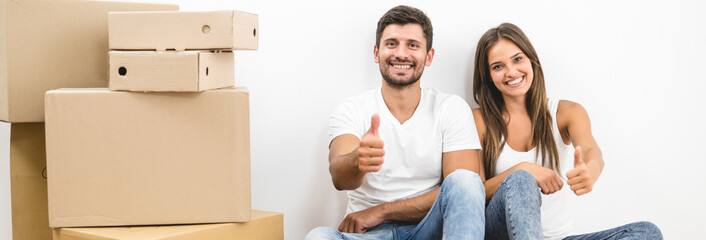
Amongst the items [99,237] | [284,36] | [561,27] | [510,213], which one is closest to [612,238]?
[510,213]

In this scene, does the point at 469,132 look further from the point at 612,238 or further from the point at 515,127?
the point at 612,238

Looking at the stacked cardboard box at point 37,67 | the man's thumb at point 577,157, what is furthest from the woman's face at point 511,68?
the stacked cardboard box at point 37,67

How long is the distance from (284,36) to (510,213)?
0.90 m

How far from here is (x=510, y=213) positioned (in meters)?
1.45

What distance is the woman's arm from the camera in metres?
1.61

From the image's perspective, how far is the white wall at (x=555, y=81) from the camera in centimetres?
193

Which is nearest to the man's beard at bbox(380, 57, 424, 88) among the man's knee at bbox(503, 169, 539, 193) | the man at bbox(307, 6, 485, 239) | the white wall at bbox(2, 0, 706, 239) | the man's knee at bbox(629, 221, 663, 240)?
the man at bbox(307, 6, 485, 239)

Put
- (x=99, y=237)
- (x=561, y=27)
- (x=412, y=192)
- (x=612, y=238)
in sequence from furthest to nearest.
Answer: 1. (x=561, y=27)
2. (x=412, y=192)
3. (x=612, y=238)
4. (x=99, y=237)

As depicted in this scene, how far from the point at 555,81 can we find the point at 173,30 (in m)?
1.19

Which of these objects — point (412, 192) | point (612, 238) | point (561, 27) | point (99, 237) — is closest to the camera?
point (99, 237)

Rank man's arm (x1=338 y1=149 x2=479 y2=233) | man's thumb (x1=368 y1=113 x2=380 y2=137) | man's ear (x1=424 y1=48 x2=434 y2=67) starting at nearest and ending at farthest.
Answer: man's thumb (x1=368 y1=113 x2=380 y2=137)
man's arm (x1=338 y1=149 x2=479 y2=233)
man's ear (x1=424 y1=48 x2=434 y2=67)

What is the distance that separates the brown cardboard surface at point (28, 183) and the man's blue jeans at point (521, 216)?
1164 millimetres

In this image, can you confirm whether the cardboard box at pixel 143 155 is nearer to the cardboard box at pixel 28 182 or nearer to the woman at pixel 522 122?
the cardboard box at pixel 28 182

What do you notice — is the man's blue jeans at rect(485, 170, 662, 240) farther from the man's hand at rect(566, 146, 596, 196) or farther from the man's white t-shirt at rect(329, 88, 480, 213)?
the man's white t-shirt at rect(329, 88, 480, 213)
